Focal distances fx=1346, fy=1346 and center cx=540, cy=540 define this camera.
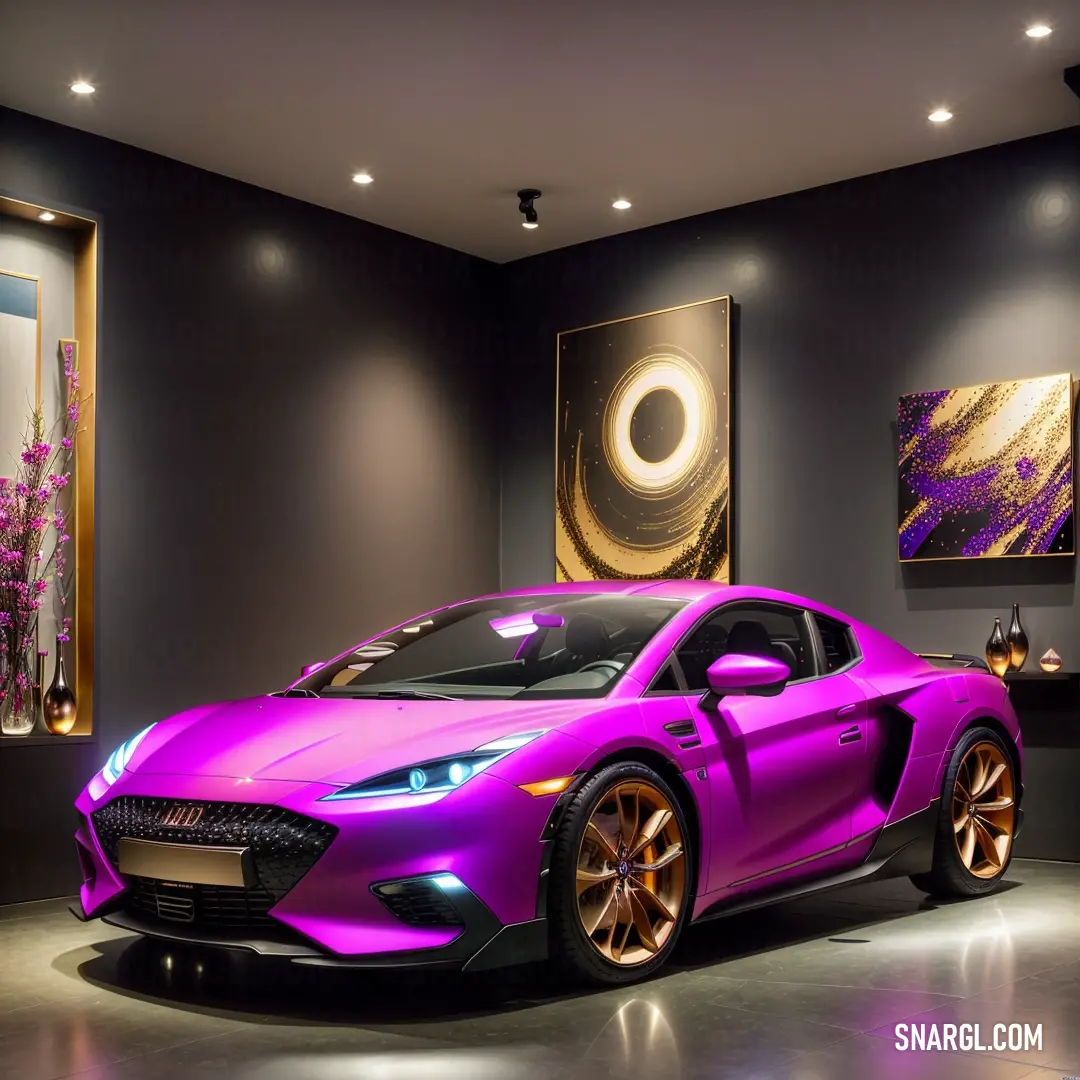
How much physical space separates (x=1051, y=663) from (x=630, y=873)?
11.0 feet

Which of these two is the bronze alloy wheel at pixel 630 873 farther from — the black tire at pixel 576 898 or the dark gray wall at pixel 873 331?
the dark gray wall at pixel 873 331

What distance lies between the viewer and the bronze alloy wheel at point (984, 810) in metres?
5.12

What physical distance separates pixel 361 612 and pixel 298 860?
4496 mm

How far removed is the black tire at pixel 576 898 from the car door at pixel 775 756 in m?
0.39

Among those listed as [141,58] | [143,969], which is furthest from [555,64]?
[143,969]

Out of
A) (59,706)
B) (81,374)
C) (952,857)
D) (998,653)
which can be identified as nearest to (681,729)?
(952,857)

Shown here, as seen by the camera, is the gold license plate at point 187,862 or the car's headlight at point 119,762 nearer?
the gold license plate at point 187,862

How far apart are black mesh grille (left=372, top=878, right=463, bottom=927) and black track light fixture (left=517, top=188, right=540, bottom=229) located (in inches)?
195

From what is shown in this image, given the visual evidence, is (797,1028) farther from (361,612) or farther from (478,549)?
(478,549)

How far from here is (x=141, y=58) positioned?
5.73m

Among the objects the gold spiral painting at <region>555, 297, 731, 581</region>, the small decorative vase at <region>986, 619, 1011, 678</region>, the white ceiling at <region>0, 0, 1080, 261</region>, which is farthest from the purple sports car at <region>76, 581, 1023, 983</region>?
the gold spiral painting at <region>555, 297, 731, 581</region>

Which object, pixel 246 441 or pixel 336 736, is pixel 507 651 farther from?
pixel 246 441

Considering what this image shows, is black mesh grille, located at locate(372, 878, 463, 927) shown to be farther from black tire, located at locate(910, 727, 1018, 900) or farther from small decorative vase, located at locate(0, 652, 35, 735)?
small decorative vase, located at locate(0, 652, 35, 735)

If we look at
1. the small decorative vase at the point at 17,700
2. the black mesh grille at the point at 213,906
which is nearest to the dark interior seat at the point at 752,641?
the black mesh grille at the point at 213,906
